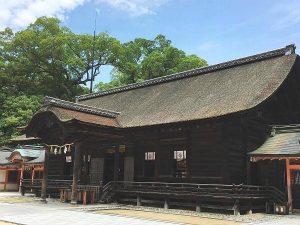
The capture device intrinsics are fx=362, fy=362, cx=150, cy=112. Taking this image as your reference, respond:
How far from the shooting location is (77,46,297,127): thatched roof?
17.7 meters

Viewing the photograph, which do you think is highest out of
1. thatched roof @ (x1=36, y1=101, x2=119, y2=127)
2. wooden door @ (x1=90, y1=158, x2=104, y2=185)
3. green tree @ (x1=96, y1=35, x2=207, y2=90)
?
green tree @ (x1=96, y1=35, x2=207, y2=90)

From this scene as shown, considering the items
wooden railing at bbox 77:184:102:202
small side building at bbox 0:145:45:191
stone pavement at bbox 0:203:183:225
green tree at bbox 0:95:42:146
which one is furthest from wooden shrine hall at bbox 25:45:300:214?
green tree at bbox 0:95:42:146

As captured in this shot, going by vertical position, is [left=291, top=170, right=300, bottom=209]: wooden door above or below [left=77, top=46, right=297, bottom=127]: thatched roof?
below

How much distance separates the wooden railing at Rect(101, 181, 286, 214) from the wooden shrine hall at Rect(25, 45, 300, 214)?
0.16 ft

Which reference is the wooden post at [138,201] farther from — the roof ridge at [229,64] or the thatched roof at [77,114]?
the roof ridge at [229,64]

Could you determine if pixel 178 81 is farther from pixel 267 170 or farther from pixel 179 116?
pixel 267 170

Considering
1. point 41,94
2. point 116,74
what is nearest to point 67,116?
point 41,94

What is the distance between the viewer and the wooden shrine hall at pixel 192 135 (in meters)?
16.8

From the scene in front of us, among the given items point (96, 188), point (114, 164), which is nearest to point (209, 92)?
point (114, 164)

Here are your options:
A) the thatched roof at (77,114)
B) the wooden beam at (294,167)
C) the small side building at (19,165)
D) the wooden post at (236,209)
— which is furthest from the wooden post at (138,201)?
the small side building at (19,165)

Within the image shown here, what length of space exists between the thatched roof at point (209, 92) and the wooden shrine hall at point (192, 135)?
0.23 ft

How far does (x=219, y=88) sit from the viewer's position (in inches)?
813

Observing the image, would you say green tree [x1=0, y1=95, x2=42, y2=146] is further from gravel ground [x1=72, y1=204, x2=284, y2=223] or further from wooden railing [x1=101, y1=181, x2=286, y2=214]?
gravel ground [x1=72, y1=204, x2=284, y2=223]

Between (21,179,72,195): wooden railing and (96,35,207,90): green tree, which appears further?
(96,35,207,90): green tree
